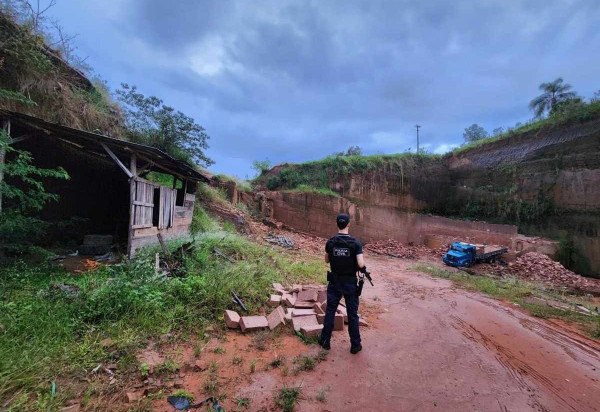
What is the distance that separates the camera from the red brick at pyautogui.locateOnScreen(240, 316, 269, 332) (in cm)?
444

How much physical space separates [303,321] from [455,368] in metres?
2.12

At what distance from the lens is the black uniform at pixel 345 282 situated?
13.3 ft

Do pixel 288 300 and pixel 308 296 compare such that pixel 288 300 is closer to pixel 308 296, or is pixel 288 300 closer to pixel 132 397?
pixel 308 296

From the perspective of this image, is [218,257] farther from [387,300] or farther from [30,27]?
[30,27]

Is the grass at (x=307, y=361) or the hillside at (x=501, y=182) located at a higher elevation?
the hillside at (x=501, y=182)

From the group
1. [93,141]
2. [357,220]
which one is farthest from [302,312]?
[357,220]

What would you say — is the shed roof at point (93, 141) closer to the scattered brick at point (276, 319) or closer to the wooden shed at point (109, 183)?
the wooden shed at point (109, 183)

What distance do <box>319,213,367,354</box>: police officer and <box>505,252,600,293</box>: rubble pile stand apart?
1127 centimetres

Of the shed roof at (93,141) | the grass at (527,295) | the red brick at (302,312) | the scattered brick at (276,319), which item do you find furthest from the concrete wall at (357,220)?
the scattered brick at (276,319)

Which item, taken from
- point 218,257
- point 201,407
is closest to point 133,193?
point 218,257

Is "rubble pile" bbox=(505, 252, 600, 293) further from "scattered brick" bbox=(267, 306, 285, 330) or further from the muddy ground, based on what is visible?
"scattered brick" bbox=(267, 306, 285, 330)

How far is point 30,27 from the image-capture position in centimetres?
818

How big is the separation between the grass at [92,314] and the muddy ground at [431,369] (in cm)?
72

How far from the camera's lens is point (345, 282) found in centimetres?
411
